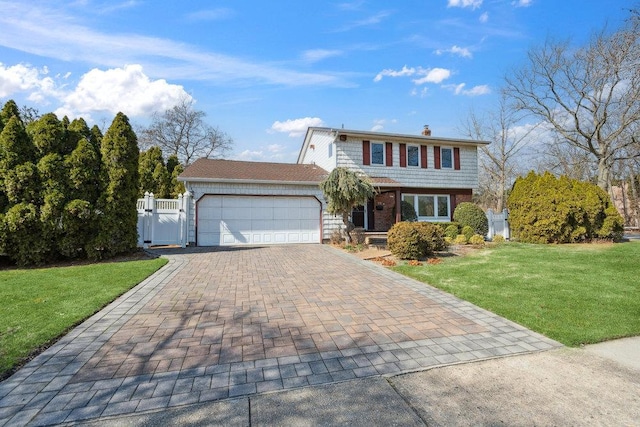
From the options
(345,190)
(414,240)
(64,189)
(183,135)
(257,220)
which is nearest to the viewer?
(64,189)

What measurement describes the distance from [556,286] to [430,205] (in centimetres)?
1222

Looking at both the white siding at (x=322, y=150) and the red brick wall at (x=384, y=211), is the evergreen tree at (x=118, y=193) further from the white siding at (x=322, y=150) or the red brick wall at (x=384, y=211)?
the red brick wall at (x=384, y=211)

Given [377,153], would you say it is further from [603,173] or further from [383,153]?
[603,173]

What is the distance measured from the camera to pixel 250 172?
15.1 m

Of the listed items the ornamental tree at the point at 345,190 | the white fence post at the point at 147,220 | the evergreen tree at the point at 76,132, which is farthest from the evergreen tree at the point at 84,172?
the ornamental tree at the point at 345,190

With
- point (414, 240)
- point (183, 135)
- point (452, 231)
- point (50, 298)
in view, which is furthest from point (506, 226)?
point (183, 135)

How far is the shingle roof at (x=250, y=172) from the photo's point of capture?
13.7 meters

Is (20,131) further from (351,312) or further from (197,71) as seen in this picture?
(351,312)

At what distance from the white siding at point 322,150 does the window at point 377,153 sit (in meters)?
2.18

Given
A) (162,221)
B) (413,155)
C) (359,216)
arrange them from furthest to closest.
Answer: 1. (413,155)
2. (359,216)
3. (162,221)

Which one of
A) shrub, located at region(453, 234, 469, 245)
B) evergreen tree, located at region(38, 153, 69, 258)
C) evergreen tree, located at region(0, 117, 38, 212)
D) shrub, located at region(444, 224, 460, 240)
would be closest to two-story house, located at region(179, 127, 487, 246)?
shrub, located at region(444, 224, 460, 240)

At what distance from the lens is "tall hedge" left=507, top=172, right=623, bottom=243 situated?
470 inches

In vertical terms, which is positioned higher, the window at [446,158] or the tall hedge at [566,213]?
the window at [446,158]

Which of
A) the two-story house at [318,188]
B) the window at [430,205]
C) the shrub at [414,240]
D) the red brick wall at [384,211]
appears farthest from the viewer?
the window at [430,205]
